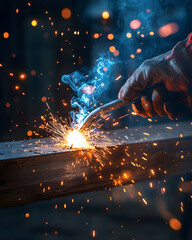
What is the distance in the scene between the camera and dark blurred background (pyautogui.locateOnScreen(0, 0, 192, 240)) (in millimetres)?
2125

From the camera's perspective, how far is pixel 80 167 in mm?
1524

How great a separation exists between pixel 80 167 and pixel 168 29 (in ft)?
7.75

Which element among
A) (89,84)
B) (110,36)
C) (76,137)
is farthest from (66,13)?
(76,137)

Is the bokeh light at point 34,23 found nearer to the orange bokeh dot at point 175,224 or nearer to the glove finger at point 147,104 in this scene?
the glove finger at point 147,104

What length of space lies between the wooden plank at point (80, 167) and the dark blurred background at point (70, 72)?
77 centimetres

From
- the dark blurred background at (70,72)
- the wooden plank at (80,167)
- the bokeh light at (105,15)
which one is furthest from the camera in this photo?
the bokeh light at (105,15)

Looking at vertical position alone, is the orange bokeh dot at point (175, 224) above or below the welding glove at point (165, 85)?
below

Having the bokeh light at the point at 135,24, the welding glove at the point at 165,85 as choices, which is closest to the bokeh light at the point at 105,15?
the bokeh light at the point at 135,24

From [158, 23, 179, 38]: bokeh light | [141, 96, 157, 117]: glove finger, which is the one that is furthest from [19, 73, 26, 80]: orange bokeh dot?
[158, 23, 179, 38]: bokeh light

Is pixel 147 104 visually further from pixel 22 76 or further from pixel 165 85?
pixel 22 76

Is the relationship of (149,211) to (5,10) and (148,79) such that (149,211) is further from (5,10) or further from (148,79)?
(5,10)

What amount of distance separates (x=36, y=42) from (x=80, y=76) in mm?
615

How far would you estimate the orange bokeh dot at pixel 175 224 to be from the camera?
7.31ft

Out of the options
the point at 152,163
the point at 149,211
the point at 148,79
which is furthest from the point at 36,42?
the point at 149,211
